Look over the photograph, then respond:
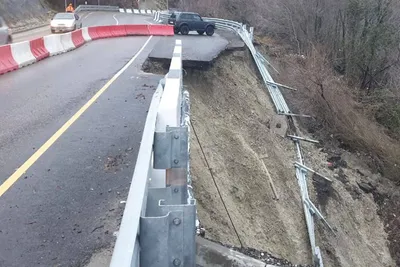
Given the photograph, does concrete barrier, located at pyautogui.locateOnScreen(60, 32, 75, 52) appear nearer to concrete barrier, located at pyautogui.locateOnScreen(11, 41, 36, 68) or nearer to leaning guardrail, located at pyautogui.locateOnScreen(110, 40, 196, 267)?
concrete barrier, located at pyautogui.locateOnScreen(11, 41, 36, 68)

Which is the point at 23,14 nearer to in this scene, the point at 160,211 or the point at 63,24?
the point at 63,24

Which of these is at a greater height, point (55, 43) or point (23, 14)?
point (55, 43)

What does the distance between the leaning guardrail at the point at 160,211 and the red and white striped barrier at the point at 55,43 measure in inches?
460

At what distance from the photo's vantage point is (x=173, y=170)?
13.2 ft

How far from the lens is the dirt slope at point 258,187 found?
10.8 metres

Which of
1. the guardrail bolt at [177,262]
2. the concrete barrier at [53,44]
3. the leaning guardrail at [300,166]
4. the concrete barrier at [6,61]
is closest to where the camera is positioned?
the guardrail bolt at [177,262]

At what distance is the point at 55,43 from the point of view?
20328 mm

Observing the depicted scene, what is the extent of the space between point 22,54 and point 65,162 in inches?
413

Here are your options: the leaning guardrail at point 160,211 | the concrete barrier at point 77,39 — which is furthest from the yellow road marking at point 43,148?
the concrete barrier at point 77,39

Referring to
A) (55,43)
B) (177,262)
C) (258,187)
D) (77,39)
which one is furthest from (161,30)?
(177,262)

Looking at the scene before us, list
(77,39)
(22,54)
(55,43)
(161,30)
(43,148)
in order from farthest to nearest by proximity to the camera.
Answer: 1. (161,30)
2. (77,39)
3. (55,43)
4. (22,54)
5. (43,148)

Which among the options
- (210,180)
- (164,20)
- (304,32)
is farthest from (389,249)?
(164,20)

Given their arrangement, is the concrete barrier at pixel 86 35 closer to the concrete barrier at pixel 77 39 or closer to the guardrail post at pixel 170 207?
the concrete barrier at pixel 77 39

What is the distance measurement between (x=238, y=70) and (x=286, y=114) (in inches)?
120
